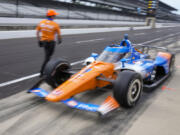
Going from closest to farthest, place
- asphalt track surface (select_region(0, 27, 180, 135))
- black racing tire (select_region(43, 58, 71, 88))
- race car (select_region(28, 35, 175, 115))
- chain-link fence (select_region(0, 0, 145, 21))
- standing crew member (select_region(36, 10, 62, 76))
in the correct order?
asphalt track surface (select_region(0, 27, 180, 135))
race car (select_region(28, 35, 175, 115))
black racing tire (select_region(43, 58, 71, 88))
standing crew member (select_region(36, 10, 62, 76))
chain-link fence (select_region(0, 0, 145, 21))

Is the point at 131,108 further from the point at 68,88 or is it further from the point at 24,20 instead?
the point at 24,20

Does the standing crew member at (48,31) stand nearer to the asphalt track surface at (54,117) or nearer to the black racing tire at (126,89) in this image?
the asphalt track surface at (54,117)

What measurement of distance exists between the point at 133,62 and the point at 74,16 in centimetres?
2062

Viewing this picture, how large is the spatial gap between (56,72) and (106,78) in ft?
3.75

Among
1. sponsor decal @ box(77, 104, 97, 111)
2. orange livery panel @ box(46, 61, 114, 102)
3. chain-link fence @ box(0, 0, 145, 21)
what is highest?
chain-link fence @ box(0, 0, 145, 21)

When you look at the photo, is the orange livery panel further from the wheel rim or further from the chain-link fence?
the chain-link fence

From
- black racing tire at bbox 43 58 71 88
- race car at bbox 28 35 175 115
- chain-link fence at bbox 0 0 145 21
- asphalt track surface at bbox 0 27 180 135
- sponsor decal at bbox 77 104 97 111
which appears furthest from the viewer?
chain-link fence at bbox 0 0 145 21

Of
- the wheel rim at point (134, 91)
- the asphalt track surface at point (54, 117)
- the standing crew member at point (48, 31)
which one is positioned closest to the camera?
the asphalt track surface at point (54, 117)

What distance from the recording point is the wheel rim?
3.77 meters

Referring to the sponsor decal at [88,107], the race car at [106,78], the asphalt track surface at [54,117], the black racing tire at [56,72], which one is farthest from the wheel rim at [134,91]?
the black racing tire at [56,72]

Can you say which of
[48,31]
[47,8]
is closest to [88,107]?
[48,31]

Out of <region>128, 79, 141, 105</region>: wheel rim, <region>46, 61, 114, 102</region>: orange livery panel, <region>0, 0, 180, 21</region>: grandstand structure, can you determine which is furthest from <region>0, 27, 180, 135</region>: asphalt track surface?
<region>0, 0, 180, 21</region>: grandstand structure

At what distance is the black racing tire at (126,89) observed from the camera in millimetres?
3582

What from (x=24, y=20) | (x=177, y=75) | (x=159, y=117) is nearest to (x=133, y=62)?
(x=159, y=117)
